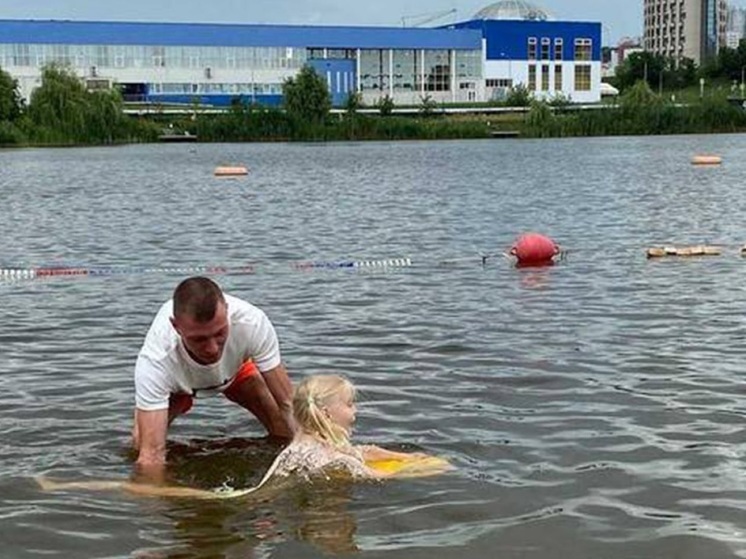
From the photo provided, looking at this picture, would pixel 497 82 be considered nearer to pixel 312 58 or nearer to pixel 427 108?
pixel 427 108

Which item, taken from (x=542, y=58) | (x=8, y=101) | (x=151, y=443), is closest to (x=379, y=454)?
(x=151, y=443)

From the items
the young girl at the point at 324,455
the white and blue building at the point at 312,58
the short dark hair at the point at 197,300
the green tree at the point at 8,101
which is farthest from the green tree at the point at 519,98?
the short dark hair at the point at 197,300

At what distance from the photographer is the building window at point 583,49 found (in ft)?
612

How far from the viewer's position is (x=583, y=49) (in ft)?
614

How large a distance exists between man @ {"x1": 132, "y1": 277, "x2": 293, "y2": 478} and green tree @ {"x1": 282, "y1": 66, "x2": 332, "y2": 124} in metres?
129

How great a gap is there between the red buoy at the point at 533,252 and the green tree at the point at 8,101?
109 m

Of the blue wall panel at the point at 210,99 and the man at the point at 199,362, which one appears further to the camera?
the blue wall panel at the point at 210,99

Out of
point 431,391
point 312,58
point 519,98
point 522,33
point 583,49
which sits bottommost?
point 431,391

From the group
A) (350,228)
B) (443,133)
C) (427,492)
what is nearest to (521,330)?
(427,492)

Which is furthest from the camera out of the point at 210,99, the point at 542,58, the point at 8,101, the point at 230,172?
the point at 542,58

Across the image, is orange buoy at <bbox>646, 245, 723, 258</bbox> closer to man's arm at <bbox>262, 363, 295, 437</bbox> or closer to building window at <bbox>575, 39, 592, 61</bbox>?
man's arm at <bbox>262, 363, 295, 437</bbox>

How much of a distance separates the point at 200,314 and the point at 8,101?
408ft

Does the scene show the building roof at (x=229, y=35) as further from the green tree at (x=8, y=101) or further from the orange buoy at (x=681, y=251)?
the orange buoy at (x=681, y=251)

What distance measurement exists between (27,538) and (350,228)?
83.3ft
